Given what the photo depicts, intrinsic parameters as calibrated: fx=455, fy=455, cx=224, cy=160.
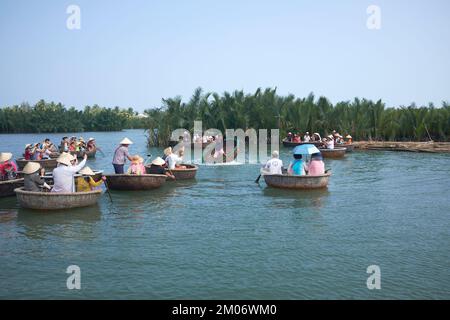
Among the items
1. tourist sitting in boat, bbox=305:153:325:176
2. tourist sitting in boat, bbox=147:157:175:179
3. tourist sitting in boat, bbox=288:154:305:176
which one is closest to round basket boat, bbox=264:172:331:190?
tourist sitting in boat, bbox=305:153:325:176

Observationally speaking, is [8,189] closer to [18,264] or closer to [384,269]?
[18,264]

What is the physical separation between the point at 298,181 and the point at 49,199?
805 cm

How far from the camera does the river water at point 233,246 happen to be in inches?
284

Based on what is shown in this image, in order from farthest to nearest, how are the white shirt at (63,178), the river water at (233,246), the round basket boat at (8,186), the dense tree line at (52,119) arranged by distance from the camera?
the dense tree line at (52,119), the round basket boat at (8,186), the white shirt at (63,178), the river water at (233,246)

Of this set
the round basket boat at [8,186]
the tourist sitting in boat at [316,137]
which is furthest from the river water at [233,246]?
the tourist sitting in boat at [316,137]

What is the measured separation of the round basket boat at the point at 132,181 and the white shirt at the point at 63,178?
2.95 metres

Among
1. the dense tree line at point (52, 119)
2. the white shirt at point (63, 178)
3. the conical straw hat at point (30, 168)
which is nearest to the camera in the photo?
the white shirt at point (63, 178)

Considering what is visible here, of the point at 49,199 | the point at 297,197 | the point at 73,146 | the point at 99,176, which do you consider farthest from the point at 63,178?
the point at 73,146

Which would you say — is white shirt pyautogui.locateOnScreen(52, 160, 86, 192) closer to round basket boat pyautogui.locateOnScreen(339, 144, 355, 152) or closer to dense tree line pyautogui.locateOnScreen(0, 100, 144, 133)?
round basket boat pyautogui.locateOnScreen(339, 144, 355, 152)

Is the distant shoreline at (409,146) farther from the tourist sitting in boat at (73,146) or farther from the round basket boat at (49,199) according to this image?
the round basket boat at (49,199)

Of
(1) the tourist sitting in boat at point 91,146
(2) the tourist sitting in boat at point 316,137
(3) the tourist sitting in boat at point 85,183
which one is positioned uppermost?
(2) the tourist sitting in boat at point 316,137

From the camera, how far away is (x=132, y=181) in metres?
15.2

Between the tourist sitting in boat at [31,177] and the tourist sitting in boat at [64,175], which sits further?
the tourist sitting in boat at [31,177]

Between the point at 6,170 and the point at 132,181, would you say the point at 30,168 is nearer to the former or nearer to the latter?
the point at 6,170
